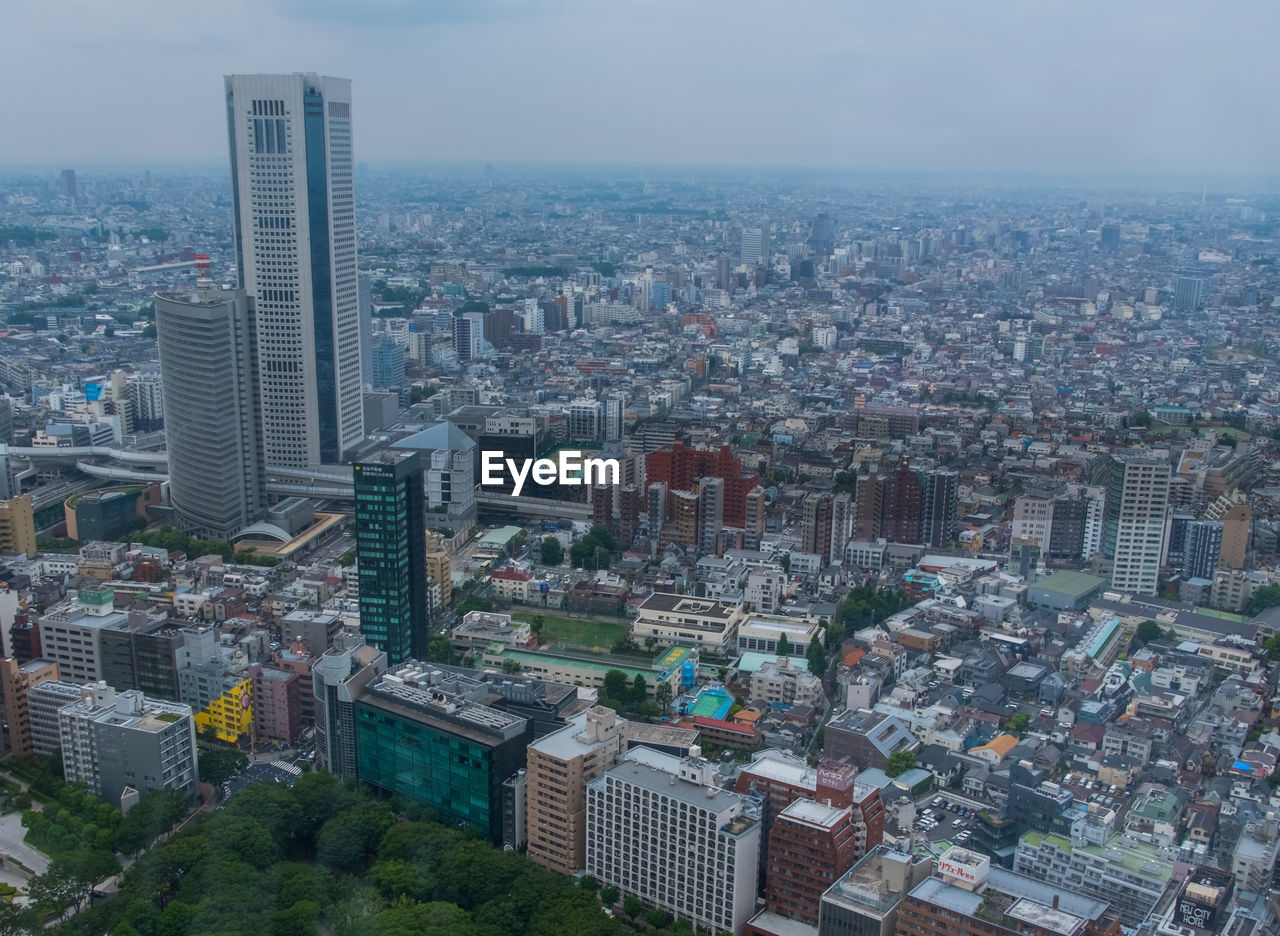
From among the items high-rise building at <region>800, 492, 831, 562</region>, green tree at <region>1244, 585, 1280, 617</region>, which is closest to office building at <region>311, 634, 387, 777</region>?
high-rise building at <region>800, 492, 831, 562</region>

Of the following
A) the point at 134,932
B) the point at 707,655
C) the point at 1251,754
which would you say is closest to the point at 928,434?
the point at 707,655

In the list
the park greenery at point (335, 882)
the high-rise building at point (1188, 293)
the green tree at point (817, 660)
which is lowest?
the green tree at point (817, 660)

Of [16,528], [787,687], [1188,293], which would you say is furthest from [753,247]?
[787,687]

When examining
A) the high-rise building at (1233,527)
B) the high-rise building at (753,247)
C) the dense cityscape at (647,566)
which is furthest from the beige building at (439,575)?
the high-rise building at (753,247)

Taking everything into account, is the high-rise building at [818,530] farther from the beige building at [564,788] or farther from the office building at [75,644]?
the office building at [75,644]

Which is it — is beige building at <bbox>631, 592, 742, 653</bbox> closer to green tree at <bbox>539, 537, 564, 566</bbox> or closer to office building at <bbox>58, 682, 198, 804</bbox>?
green tree at <bbox>539, 537, 564, 566</bbox>

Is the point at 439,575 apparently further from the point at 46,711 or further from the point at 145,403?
the point at 145,403

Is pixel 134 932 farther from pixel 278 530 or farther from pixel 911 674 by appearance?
pixel 278 530
